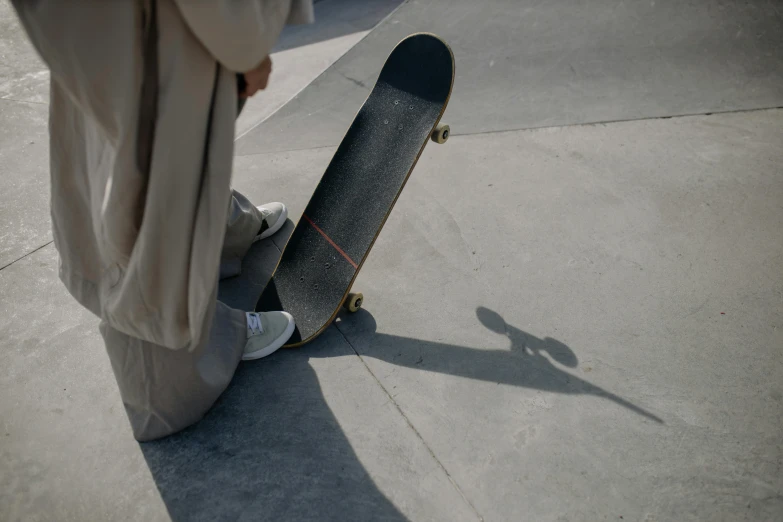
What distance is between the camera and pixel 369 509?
1834 mm

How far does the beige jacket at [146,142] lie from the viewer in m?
1.20

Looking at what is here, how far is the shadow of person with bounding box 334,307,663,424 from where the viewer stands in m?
2.20

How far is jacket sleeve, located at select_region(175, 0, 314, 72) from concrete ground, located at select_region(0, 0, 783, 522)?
1362mm

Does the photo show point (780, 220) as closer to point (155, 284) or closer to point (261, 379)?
point (261, 379)

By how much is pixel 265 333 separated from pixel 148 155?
1.09 m

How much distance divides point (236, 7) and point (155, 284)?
0.78 metres

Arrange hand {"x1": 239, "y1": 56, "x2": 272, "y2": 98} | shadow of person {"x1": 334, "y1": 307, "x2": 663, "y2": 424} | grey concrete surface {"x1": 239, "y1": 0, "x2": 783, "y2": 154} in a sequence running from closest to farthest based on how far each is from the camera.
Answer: hand {"x1": 239, "y1": 56, "x2": 272, "y2": 98} < shadow of person {"x1": 334, "y1": 307, "x2": 663, "y2": 424} < grey concrete surface {"x1": 239, "y1": 0, "x2": 783, "y2": 154}

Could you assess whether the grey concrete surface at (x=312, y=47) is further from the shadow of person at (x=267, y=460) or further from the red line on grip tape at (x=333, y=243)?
the shadow of person at (x=267, y=460)

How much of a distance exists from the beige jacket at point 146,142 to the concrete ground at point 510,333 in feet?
2.23

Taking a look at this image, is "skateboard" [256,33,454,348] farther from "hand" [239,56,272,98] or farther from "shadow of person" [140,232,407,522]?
"hand" [239,56,272,98]

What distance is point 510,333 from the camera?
2.41 m

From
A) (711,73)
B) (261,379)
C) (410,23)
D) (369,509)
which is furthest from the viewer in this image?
(410,23)

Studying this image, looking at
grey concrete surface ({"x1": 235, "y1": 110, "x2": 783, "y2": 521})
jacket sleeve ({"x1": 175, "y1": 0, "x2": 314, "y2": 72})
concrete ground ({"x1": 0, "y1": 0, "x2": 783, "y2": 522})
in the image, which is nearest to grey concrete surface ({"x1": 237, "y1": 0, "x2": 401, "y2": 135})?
concrete ground ({"x1": 0, "y1": 0, "x2": 783, "y2": 522})

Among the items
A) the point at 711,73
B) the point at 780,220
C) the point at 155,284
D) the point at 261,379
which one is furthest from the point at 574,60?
the point at 155,284
